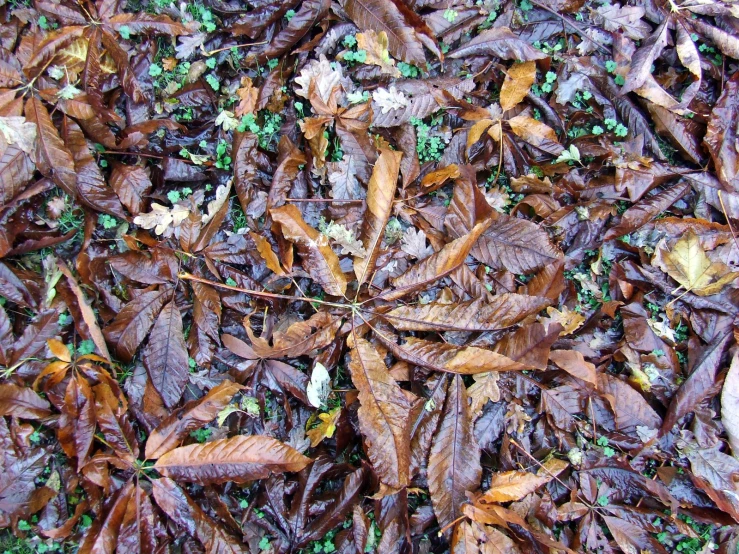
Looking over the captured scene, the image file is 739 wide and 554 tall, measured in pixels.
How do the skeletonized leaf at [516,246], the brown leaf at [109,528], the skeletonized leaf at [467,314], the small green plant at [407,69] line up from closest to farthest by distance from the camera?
1. the brown leaf at [109,528]
2. the skeletonized leaf at [467,314]
3. the skeletonized leaf at [516,246]
4. the small green plant at [407,69]

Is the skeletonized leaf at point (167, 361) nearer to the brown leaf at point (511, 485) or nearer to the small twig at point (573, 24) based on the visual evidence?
the brown leaf at point (511, 485)

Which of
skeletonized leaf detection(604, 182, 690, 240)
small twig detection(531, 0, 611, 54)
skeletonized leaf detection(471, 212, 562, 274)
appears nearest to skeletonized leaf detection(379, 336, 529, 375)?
skeletonized leaf detection(471, 212, 562, 274)

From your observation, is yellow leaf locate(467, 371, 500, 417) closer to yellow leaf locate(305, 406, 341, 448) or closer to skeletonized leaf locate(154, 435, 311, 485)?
yellow leaf locate(305, 406, 341, 448)

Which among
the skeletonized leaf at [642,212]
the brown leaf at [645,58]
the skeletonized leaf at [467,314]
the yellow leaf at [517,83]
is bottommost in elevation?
the skeletonized leaf at [642,212]

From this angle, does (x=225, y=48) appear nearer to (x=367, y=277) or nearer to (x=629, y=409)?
(x=367, y=277)

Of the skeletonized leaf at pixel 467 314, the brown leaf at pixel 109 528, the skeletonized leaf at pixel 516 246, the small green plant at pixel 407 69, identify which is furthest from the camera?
the small green plant at pixel 407 69

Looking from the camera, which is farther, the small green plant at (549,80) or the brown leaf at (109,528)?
the small green plant at (549,80)

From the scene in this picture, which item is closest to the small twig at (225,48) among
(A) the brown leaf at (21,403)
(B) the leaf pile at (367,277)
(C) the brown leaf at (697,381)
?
(B) the leaf pile at (367,277)

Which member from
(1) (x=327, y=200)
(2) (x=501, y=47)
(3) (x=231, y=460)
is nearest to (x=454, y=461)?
(3) (x=231, y=460)
